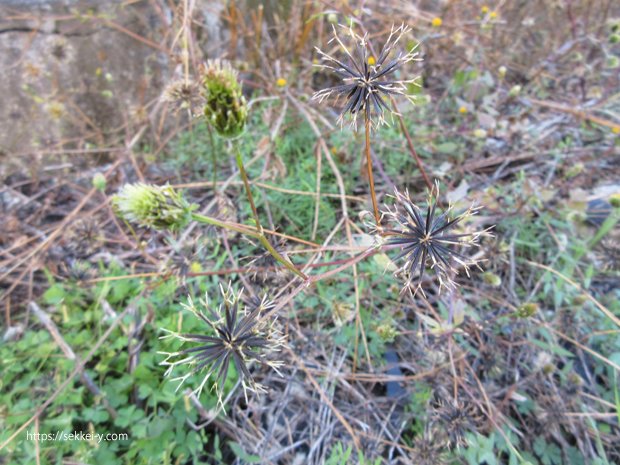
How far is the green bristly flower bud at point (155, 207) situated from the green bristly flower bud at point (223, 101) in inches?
7.9

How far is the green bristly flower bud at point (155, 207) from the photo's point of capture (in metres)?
0.90

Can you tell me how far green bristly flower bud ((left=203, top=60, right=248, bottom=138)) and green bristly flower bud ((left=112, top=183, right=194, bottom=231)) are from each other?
0.20 m

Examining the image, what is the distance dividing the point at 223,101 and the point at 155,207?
30cm

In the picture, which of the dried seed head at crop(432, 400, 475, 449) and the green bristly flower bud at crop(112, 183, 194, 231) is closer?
the green bristly flower bud at crop(112, 183, 194, 231)

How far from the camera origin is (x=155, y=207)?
907mm

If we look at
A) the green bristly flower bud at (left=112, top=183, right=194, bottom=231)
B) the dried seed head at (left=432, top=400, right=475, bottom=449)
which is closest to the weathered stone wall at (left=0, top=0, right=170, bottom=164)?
the green bristly flower bud at (left=112, top=183, right=194, bottom=231)

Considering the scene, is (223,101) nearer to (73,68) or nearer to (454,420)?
(454,420)

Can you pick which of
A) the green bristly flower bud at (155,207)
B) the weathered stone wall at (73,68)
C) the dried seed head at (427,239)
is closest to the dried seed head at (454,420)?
the dried seed head at (427,239)

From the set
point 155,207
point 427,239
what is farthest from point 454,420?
point 155,207

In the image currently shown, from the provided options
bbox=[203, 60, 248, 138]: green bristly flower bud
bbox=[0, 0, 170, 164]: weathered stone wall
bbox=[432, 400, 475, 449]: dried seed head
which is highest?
bbox=[203, 60, 248, 138]: green bristly flower bud

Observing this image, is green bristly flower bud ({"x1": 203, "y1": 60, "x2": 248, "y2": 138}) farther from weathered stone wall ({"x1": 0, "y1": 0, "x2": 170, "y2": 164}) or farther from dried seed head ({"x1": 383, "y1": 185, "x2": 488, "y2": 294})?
weathered stone wall ({"x1": 0, "y1": 0, "x2": 170, "y2": 164})

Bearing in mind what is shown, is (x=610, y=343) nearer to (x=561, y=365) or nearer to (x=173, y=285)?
(x=561, y=365)

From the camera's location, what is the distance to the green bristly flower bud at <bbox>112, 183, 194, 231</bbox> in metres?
0.90

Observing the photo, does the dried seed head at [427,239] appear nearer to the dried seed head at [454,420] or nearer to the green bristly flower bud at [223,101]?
the green bristly flower bud at [223,101]
